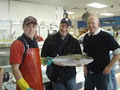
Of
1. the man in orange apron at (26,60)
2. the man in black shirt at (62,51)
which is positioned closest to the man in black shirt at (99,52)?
the man in black shirt at (62,51)

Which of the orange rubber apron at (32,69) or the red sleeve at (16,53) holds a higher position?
the red sleeve at (16,53)

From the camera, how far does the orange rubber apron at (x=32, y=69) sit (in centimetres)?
174

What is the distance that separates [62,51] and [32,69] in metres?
0.58

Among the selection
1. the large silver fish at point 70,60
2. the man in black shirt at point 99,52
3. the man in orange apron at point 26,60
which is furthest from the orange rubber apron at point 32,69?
the man in black shirt at point 99,52

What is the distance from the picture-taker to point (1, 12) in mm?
Result: 8719

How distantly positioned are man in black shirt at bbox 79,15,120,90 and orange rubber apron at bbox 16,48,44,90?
0.90m

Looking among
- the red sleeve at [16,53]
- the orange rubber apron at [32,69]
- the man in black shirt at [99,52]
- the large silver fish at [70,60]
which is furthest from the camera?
the man in black shirt at [99,52]

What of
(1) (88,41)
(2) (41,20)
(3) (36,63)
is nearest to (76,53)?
(1) (88,41)

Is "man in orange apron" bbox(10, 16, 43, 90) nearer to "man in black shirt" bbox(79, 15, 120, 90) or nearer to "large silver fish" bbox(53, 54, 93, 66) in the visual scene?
"large silver fish" bbox(53, 54, 93, 66)

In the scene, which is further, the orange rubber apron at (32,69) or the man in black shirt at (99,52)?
the man in black shirt at (99,52)

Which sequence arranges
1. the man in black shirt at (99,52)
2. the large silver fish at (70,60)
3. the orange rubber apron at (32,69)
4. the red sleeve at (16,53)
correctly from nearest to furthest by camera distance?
the red sleeve at (16,53), the orange rubber apron at (32,69), the large silver fish at (70,60), the man in black shirt at (99,52)

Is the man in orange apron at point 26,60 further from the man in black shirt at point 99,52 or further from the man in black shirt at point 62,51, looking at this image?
the man in black shirt at point 99,52

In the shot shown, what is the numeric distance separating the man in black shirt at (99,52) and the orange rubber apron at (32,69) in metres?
0.90

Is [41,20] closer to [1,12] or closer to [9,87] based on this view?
[1,12]
